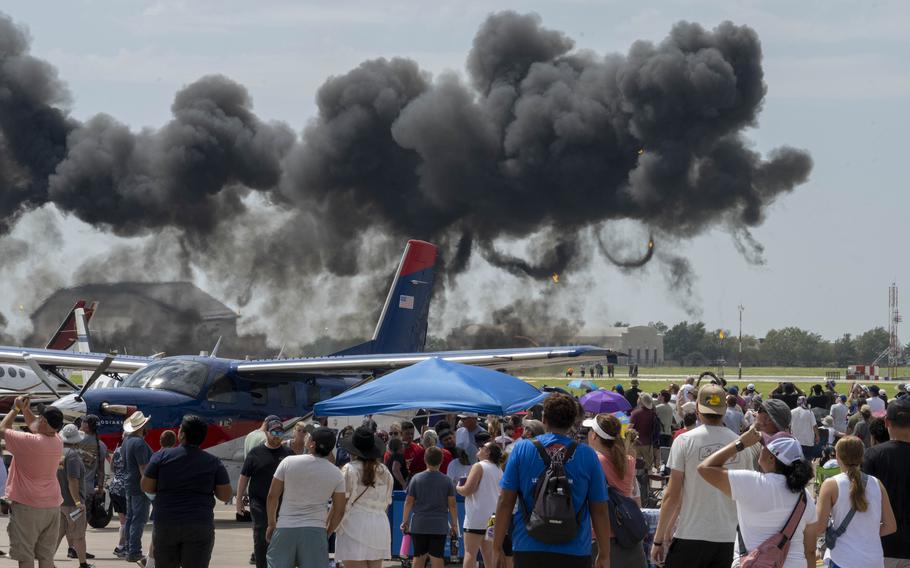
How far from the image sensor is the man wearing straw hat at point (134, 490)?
43.4 ft

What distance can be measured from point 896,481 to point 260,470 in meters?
5.25

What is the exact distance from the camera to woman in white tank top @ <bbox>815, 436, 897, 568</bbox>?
7262 millimetres

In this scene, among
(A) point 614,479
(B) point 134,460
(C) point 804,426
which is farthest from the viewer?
(C) point 804,426

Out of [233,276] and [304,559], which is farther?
[233,276]

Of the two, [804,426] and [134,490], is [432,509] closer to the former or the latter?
[134,490]

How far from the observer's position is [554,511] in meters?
6.68

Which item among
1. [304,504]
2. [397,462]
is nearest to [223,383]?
[397,462]

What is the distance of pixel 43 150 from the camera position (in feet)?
223

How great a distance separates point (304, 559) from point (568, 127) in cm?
4855

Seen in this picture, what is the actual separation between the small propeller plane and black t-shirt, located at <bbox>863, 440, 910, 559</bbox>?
40.0 feet

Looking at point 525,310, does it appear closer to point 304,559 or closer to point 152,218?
point 152,218

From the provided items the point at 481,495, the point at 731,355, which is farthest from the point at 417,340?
the point at 731,355

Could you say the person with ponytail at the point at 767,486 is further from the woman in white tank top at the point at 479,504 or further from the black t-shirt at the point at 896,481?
the woman in white tank top at the point at 479,504

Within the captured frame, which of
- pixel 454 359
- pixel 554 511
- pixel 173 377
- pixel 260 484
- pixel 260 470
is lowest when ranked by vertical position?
pixel 260 484
